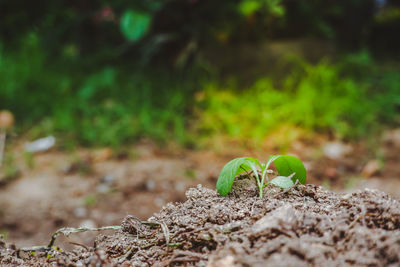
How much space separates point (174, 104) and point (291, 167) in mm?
2720

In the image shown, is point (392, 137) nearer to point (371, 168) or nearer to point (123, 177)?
point (371, 168)

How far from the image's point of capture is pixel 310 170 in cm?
281

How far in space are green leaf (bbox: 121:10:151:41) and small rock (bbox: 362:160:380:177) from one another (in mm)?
2113

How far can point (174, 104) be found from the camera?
11.8 ft

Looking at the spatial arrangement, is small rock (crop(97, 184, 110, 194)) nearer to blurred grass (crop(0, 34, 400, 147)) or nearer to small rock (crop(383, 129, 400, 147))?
blurred grass (crop(0, 34, 400, 147))

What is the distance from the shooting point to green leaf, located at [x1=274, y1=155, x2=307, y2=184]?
3.10 feet

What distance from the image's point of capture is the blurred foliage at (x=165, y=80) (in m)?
3.38

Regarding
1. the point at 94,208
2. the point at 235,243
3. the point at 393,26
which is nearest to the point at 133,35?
the point at 94,208

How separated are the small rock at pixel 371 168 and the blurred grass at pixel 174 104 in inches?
17.4

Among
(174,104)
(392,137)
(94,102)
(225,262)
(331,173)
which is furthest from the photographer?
(94,102)

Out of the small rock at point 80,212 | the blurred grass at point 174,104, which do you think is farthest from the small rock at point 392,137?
the small rock at point 80,212

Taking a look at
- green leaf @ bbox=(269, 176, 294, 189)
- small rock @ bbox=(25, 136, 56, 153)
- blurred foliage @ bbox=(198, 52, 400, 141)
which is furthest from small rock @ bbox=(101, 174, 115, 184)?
green leaf @ bbox=(269, 176, 294, 189)

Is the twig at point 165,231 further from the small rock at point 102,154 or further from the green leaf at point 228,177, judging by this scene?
the small rock at point 102,154

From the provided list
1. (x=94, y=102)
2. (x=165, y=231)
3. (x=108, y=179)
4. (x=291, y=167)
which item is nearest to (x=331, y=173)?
(x=108, y=179)
